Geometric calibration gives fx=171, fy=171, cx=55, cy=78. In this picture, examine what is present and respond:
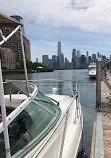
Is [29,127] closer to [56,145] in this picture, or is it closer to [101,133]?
[56,145]

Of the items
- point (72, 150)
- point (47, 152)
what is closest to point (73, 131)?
point (72, 150)

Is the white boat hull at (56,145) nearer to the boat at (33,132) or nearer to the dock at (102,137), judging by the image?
the boat at (33,132)

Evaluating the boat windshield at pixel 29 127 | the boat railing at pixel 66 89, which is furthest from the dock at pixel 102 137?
the boat windshield at pixel 29 127

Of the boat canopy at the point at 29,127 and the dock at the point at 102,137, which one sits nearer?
the boat canopy at the point at 29,127

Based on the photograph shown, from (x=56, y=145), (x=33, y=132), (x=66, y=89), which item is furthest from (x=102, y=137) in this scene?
(x=66, y=89)

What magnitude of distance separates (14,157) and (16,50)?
70.3 inches

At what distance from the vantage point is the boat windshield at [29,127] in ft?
7.97

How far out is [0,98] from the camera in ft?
5.45

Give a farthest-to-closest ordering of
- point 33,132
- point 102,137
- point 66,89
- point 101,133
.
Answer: point 66,89 < point 101,133 < point 102,137 < point 33,132

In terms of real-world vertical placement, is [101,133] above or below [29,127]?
below

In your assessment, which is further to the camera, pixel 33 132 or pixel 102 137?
pixel 102 137

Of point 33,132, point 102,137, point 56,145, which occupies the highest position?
point 33,132

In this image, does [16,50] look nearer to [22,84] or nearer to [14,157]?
[22,84]

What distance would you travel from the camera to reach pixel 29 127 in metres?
2.87
